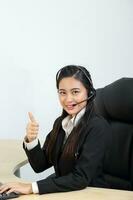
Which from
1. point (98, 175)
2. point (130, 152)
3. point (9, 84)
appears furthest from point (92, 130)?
point (9, 84)

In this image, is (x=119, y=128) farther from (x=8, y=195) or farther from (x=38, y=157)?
(x=8, y=195)

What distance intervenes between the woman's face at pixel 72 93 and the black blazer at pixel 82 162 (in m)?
0.09

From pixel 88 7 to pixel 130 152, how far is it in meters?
1.35

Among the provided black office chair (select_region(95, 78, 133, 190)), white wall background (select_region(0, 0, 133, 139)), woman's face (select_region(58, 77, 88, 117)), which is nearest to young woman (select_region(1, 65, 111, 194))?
woman's face (select_region(58, 77, 88, 117))

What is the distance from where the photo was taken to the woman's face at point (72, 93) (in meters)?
1.49

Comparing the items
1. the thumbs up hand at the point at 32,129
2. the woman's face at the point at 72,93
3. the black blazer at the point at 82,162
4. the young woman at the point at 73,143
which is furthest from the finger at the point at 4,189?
the woman's face at the point at 72,93

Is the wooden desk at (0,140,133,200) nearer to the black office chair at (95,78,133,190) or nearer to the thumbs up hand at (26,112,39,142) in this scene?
the thumbs up hand at (26,112,39,142)

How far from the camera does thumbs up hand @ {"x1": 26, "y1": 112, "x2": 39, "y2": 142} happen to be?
4.82ft

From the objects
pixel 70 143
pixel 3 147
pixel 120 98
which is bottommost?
pixel 3 147

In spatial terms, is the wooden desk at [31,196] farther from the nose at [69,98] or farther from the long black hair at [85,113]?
the nose at [69,98]

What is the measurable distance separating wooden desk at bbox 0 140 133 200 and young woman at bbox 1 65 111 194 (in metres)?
0.03

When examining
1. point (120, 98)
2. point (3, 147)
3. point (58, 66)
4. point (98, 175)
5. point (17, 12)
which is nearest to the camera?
point (98, 175)

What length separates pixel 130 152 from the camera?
5.65 ft

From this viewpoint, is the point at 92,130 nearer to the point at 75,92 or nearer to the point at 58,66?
the point at 75,92
